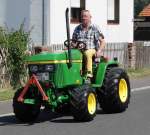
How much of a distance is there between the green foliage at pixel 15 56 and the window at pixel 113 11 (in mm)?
9075

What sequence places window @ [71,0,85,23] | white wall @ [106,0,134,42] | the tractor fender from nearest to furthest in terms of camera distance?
the tractor fender → window @ [71,0,85,23] → white wall @ [106,0,134,42]

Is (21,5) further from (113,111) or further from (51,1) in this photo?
(113,111)

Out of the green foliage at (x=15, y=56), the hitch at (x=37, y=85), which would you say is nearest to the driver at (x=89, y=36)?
the hitch at (x=37, y=85)

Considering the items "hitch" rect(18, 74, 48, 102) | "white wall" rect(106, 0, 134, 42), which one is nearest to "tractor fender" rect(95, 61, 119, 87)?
"hitch" rect(18, 74, 48, 102)

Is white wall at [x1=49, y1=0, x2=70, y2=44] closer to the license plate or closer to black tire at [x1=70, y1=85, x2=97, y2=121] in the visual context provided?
the license plate

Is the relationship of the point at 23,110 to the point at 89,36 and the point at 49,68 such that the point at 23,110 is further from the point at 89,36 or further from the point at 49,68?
the point at 89,36

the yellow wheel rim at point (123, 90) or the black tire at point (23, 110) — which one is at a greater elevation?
the yellow wheel rim at point (123, 90)

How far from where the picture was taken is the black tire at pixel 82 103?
11.9m

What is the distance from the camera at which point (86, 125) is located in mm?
11789

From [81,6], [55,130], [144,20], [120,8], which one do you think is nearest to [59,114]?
[55,130]

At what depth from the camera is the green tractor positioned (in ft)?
39.4

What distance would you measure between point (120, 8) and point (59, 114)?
49.1 ft

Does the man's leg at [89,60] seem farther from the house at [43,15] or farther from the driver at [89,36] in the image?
the house at [43,15]

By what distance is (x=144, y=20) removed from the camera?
44.0 metres
